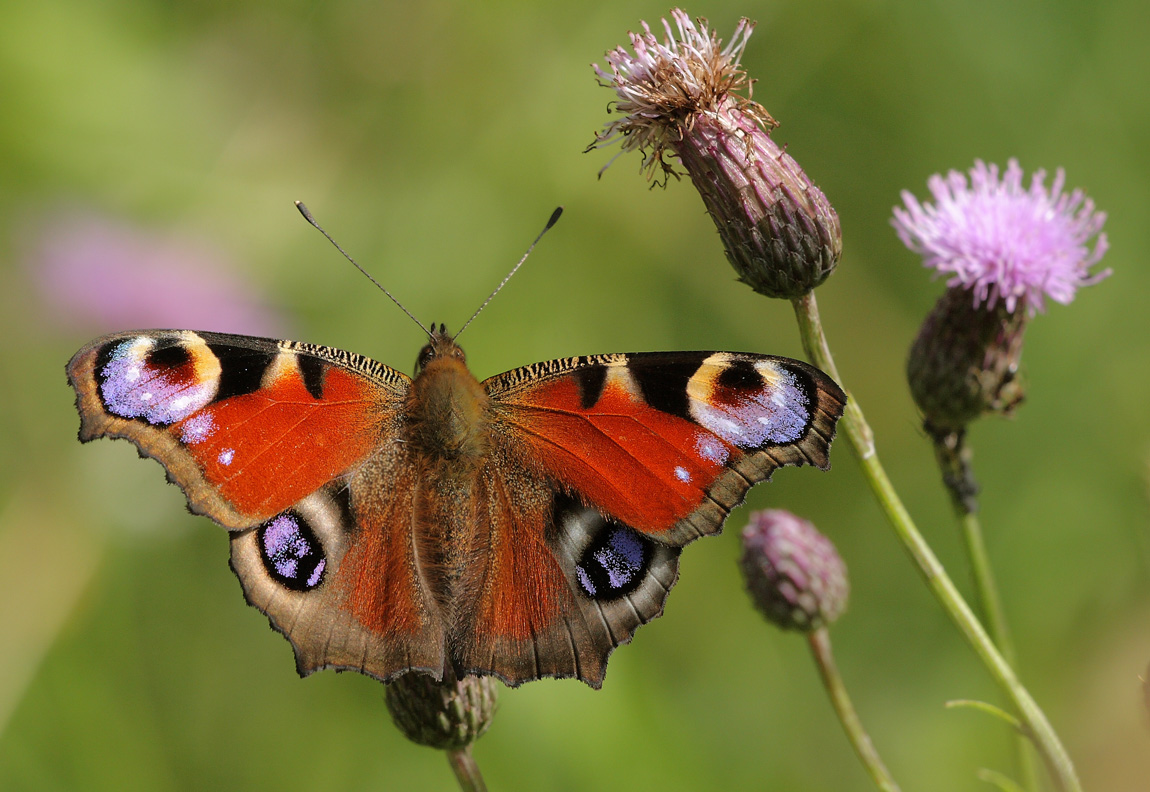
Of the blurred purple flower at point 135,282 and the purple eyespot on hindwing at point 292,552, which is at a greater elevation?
the purple eyespot on hindwing at point 292,552

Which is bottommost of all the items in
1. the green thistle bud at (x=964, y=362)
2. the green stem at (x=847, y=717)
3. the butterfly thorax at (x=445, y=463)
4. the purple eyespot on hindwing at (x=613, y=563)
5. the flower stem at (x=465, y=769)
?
the flower stem at (x=465, y=769)

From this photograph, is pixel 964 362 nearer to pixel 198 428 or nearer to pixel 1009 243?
pixel 1009 243

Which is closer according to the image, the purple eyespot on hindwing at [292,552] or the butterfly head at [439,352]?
the purple eyespot on hindwing at [292,552]

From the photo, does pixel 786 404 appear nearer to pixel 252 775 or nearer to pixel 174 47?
pixel 252 775

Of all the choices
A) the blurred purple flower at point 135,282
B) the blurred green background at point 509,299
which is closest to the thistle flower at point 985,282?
the blurred green background at point 509,299

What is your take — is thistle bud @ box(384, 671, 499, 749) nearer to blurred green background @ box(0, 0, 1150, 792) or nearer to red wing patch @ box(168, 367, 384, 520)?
red wing patch @ box(168, 367, 384, 520)

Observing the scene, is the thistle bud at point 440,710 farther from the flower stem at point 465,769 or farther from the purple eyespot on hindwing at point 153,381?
the purple eyespot on hindwing at point 153,381

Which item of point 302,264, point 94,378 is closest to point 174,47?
point 302,264

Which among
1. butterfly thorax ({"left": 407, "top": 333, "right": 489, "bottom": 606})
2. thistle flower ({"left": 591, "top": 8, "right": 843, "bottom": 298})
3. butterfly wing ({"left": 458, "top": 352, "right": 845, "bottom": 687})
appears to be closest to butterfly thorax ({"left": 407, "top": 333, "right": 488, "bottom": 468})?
butterfly thorax ({"left": 407, "top": 333, "right": 489, "bottom": 606})
